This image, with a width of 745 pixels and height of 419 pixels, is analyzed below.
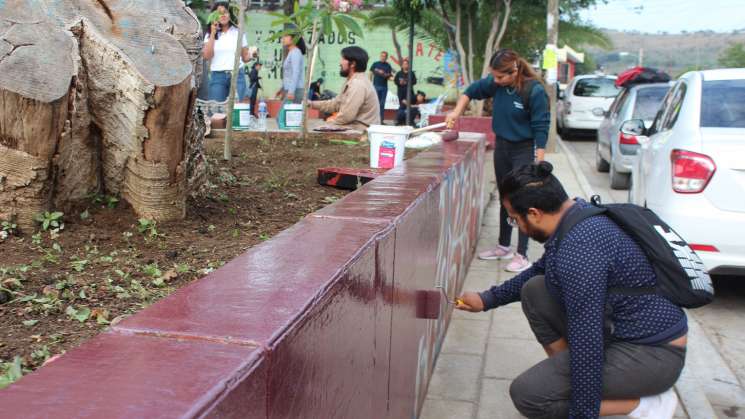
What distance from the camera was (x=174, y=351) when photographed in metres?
1.50

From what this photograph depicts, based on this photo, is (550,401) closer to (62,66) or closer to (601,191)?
(62,66)

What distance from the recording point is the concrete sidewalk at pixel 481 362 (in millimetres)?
4176

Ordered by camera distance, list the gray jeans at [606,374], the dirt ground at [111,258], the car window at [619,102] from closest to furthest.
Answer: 1. the dirt ground at [111,258]
2. the gray jeans at [606,374]
3. the car window at [619,102]

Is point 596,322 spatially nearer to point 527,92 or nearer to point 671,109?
point 527,92

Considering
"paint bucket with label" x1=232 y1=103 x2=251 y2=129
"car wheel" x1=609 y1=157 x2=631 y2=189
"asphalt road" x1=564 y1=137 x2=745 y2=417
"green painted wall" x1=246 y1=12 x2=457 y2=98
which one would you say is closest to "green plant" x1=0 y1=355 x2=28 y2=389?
"asphalt road" x1=564 y1=137 x2=745 y2=417

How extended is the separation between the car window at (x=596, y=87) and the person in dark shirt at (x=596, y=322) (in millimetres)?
A: 18785

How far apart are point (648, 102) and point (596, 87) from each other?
9304 mm

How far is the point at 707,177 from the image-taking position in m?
5.59

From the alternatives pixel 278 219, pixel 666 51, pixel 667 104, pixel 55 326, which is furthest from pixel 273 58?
pixel 666 51

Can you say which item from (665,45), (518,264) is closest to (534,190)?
(518,264)

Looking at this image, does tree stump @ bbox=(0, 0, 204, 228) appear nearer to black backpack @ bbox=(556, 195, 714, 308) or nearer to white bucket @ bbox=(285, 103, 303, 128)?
black backpack @ bbox=(556, 195, 714, 308)

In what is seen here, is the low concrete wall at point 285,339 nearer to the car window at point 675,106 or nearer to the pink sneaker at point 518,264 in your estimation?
the pink sneaker at point 518,264

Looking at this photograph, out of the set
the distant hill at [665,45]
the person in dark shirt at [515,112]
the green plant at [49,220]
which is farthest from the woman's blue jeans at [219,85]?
the distant hill at [665,45]

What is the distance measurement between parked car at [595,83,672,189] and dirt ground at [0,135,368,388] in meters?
7.13
